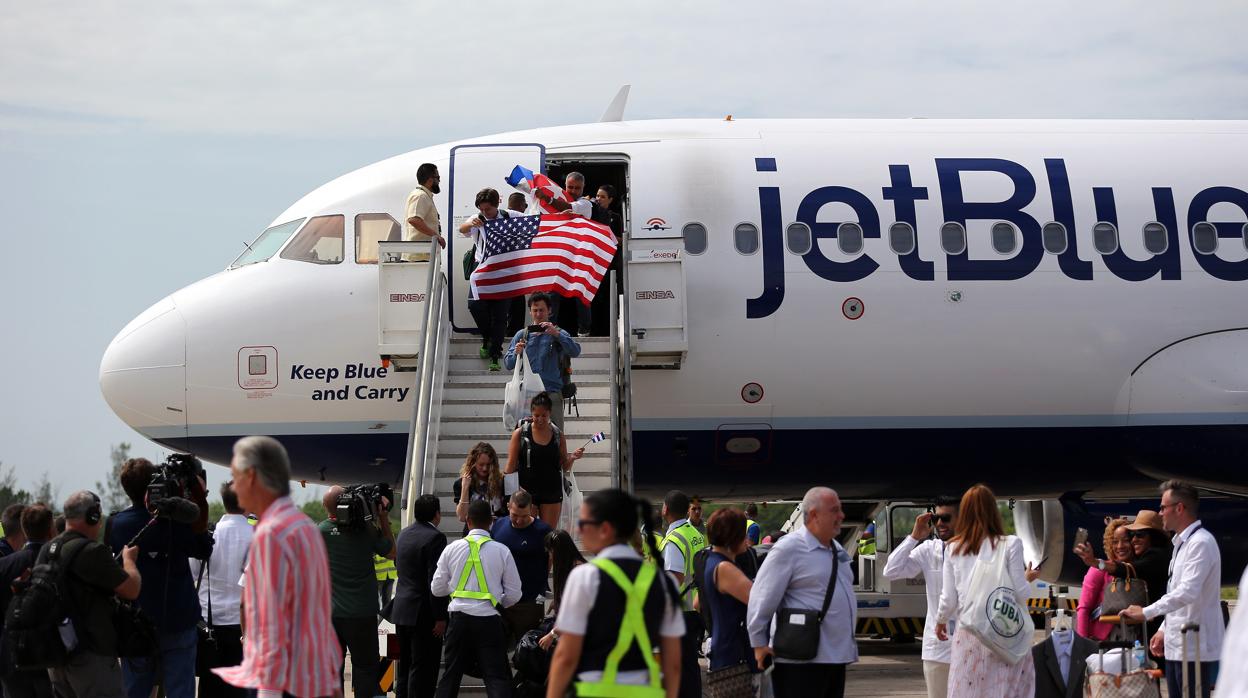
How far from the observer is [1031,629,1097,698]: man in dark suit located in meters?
8.89

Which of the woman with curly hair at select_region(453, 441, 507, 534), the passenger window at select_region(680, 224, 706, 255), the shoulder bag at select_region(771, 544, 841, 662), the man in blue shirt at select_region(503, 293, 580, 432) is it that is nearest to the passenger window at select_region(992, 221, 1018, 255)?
the passenger window at select_region(680, 224, 706, 255)

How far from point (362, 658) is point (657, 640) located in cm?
526

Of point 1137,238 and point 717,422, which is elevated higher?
point 1137,238

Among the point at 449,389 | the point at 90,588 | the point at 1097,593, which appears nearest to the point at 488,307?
the point at 449,389

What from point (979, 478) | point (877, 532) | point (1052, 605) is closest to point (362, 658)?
point (979, 478)

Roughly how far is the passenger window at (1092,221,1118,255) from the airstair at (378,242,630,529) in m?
4.99

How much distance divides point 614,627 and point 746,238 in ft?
29.7

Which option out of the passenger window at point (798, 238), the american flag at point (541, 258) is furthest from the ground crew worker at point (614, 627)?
the passenger window at point (798, 238)

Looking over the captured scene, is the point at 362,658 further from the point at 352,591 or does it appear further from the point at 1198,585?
the point at 1198,585

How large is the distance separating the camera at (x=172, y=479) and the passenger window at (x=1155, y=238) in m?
10.0

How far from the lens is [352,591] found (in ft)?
32.5

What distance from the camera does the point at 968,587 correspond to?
7758 mm

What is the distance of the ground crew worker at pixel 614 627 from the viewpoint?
5.21 m

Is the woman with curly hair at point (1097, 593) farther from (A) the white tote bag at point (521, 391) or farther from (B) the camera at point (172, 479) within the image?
(B) the camera at point (172, 479)
